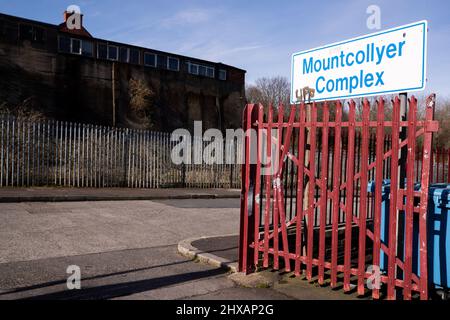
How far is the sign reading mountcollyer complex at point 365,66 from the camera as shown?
14.4 feet

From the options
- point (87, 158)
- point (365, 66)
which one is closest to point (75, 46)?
point (87, 158)

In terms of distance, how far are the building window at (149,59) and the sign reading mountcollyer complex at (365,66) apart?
30785 millimetres

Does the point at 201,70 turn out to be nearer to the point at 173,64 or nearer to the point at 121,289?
the point at 173,64

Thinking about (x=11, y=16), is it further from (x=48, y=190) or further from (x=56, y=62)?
(x=48, y=190)

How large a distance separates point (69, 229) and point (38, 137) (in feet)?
23.3

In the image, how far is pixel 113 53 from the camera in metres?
32.7

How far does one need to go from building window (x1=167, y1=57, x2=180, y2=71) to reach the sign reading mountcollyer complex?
104ft

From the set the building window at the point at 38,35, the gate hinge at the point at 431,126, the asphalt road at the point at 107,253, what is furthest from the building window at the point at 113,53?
the gate hinge at the point at 431,126

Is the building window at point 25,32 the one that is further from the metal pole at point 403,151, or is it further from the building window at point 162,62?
the metal pole at point 403,151

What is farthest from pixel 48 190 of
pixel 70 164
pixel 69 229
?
pixel 69 229

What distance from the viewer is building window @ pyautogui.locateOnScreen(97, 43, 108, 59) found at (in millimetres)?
31922

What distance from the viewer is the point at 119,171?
1595 cm

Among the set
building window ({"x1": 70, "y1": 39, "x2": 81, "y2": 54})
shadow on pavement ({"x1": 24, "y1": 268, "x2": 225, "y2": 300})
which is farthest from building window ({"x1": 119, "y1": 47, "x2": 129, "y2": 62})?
shadow on pavement ({"x1": 24, "y1": 268, "x2": 225, "y2": 300})

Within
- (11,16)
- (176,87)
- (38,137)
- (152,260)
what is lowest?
(152,260)
